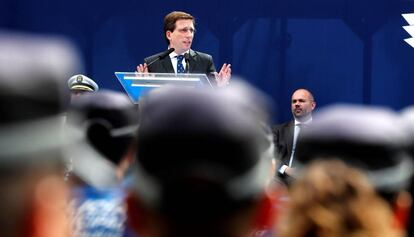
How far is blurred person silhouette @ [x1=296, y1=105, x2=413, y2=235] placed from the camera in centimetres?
143

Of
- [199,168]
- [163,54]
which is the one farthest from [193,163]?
[163,54]

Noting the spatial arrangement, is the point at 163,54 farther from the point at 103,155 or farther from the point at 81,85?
the point at 103,155

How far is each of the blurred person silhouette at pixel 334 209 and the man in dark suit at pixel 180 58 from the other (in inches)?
154

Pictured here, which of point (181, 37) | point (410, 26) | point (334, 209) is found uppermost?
point (410, 26)

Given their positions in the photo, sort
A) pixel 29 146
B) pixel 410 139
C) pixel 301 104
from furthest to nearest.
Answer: pixel 301 104 < pixel 410 139 < pixel 29 146

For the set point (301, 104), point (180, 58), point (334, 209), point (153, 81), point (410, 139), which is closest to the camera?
point (334, 209)

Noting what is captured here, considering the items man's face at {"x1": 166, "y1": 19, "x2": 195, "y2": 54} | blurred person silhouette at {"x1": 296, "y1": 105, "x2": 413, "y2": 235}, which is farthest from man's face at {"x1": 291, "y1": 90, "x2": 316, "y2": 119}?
blurred person silhouette at {"x1": 296, "y1": 105, "x2": 413, "y2": 235}

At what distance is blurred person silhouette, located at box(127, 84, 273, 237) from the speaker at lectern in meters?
2.81

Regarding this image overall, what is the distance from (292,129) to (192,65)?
5.23 feet

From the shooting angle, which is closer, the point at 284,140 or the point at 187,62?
the point at 187,62

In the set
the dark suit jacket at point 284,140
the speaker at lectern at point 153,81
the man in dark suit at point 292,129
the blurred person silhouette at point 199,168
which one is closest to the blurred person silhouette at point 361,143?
the blurred person silhouette at point 199,168

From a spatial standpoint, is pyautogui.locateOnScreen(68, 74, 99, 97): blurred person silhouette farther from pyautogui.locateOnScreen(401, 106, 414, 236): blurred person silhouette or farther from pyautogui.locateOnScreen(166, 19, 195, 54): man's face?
pyautogui.locateOnScreen(401, 106, 414, 236): blurred person silhouette

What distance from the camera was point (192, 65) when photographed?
5348mm

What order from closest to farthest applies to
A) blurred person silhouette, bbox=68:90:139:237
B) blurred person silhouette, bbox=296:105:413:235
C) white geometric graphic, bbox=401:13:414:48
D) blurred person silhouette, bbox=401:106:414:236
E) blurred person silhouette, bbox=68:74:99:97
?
1. blurred person silhouette, bbox=296:105:413:235
2. blurred person silhouette, bbox=68:90:139:237
3. blurred person silhouette, bbox=401:106:414:236
4. blurred person silhouette, bbox=68:74:99:97
5. white geometric graphic, bbox=401:13:414:48
